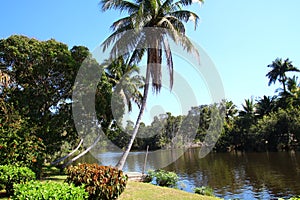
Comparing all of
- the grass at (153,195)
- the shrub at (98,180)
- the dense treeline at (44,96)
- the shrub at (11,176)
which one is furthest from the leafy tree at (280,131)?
the shrub at (11,176)

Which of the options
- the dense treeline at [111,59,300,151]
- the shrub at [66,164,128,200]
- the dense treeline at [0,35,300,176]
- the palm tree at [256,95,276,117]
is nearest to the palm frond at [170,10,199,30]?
the dense treeline at [0,35,300,176]

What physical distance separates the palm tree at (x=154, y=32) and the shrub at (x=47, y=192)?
8.17 meters

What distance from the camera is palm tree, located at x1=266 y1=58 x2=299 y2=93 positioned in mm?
40297

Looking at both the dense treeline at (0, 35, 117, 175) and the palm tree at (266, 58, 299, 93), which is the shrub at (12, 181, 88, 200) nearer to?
the dense treeline at (0, 35, 117, 175)

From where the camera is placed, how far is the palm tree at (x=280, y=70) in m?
40.3

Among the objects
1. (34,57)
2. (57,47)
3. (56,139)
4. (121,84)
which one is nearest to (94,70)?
(57,47)

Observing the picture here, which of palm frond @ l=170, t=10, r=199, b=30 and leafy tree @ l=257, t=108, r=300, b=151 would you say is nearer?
palm frond @ l=170, t=10, r=199, b=30

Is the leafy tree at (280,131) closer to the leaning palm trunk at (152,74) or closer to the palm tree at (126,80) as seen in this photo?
the palm tree at (126,80)

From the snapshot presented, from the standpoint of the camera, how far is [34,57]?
532 inches

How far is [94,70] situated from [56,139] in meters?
4.67

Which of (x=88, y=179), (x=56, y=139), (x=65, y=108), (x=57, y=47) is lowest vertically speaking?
(x=88, y=179)

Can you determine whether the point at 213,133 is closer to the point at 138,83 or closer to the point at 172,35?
the point at 138,83

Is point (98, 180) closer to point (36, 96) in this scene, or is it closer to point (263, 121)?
point (36, 96)

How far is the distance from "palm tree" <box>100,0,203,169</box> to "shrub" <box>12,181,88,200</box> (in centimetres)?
817
